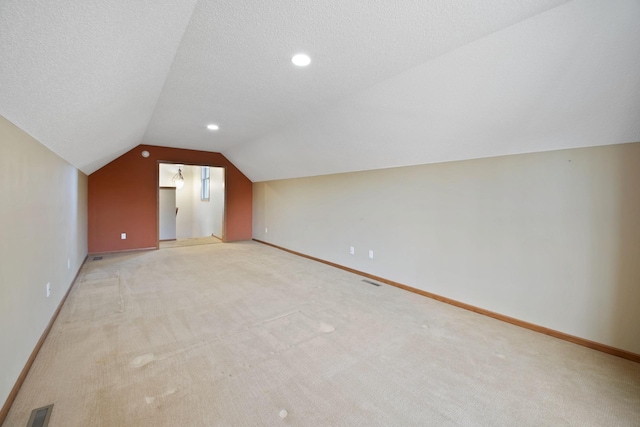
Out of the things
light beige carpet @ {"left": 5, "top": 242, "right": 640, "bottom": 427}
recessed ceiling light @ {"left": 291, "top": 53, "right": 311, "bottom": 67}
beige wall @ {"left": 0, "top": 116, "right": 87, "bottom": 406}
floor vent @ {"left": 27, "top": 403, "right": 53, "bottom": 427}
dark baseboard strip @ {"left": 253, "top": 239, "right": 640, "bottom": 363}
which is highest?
recessed ceiling light @ {"left": 291, "top": 53, "right": 311, "bottom": 67}

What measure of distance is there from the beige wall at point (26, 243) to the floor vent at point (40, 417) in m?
0.17

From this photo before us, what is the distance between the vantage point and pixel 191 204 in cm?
907

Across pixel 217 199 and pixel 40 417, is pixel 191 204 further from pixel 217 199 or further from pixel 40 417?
pixel 40 417

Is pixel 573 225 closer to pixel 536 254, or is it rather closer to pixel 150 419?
pixel 536 254

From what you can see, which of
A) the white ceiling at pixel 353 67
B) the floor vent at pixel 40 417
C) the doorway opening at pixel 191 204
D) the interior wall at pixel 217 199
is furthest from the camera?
the doorway opening at pixel 191 204

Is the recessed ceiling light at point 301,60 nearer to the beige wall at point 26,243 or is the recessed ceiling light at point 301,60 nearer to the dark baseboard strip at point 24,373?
the beige wall at point 26,243

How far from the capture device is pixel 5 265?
1.48 metres

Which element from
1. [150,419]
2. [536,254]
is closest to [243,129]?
[150,419]

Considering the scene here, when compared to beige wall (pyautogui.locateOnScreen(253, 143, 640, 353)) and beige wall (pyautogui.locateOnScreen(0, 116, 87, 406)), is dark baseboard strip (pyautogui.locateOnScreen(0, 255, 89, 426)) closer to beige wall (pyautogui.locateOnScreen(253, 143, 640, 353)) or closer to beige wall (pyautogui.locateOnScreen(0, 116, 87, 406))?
beige wall (pyautogui.locateOnScreen(0, 116, 87, 406))

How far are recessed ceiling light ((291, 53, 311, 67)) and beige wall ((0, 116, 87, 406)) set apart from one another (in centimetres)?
171

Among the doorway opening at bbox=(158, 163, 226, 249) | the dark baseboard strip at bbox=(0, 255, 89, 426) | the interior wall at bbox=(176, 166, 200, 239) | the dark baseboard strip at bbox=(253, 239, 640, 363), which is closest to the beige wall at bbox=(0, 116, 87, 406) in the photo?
the dark baseboard strip at bbox=(0, 255, 89, 426)

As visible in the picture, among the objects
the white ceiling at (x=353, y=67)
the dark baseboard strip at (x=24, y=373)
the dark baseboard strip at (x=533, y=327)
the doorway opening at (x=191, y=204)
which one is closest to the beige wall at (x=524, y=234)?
the dark baseboard strip at (x=533, y=327)

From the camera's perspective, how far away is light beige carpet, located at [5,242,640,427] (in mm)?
1485

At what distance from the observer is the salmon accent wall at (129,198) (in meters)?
5.09
